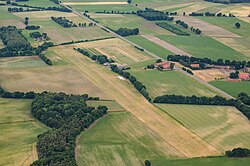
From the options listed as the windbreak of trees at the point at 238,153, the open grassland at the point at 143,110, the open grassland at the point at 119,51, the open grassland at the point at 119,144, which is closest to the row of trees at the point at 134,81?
→ the open grassland at the point at 143,110

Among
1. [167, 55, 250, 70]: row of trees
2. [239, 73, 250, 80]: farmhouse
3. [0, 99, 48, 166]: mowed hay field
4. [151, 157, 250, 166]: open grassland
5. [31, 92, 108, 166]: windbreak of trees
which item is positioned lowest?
[151, 157, 250, 166]: open grassland

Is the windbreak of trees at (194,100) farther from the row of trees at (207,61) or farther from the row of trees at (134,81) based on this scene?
the row of trees at (207,61)

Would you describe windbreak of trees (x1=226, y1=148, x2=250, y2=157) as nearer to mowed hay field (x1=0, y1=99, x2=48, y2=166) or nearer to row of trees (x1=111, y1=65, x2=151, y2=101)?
row of trees (x1=111, y1=65, x2=151, y2=101)

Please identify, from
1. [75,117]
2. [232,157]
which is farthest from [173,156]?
[75,117]

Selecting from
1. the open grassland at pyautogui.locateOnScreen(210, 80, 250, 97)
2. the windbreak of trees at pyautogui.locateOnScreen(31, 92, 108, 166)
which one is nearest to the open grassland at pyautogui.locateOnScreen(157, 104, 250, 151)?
the open grassland at pyautogui.locateOnScreen(210, 80, 250, 97)

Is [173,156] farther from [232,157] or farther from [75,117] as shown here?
[75,117]

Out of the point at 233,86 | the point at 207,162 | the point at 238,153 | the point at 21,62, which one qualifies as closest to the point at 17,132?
the point at 207,162
